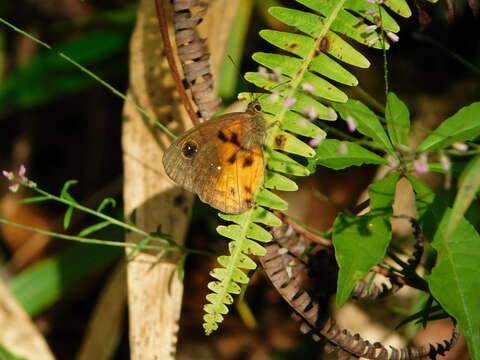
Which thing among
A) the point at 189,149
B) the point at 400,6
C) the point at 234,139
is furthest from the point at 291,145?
the point at 400,6

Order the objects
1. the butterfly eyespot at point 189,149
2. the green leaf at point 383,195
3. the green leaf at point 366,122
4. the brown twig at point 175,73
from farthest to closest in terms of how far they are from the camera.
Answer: the brown twig at point 175,73
the butterfly eyespot at point 189,149
the green leaf at point 366,122
the green leaf at point 383,195

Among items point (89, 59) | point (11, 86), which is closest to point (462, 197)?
point (89, 59)

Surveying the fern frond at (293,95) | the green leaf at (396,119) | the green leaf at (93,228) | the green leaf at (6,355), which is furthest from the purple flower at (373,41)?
the green leaf at (6,355)

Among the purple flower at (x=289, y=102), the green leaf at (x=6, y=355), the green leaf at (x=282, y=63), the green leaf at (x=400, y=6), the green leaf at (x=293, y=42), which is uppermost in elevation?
the green leaf at (x=400, y=6)

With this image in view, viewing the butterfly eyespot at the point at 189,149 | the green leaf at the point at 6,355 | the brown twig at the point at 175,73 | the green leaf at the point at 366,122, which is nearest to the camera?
the green leaf at the point at 366,122

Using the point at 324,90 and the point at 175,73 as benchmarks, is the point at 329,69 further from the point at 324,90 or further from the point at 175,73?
the point at 175,73

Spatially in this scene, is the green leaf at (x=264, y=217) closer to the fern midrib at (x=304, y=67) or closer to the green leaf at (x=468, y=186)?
the fern midrib at (x=304, y=67)

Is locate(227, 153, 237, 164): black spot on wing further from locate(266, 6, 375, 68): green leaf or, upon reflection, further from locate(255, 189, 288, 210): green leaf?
locate(266, 6, 375, 68): green leaf
